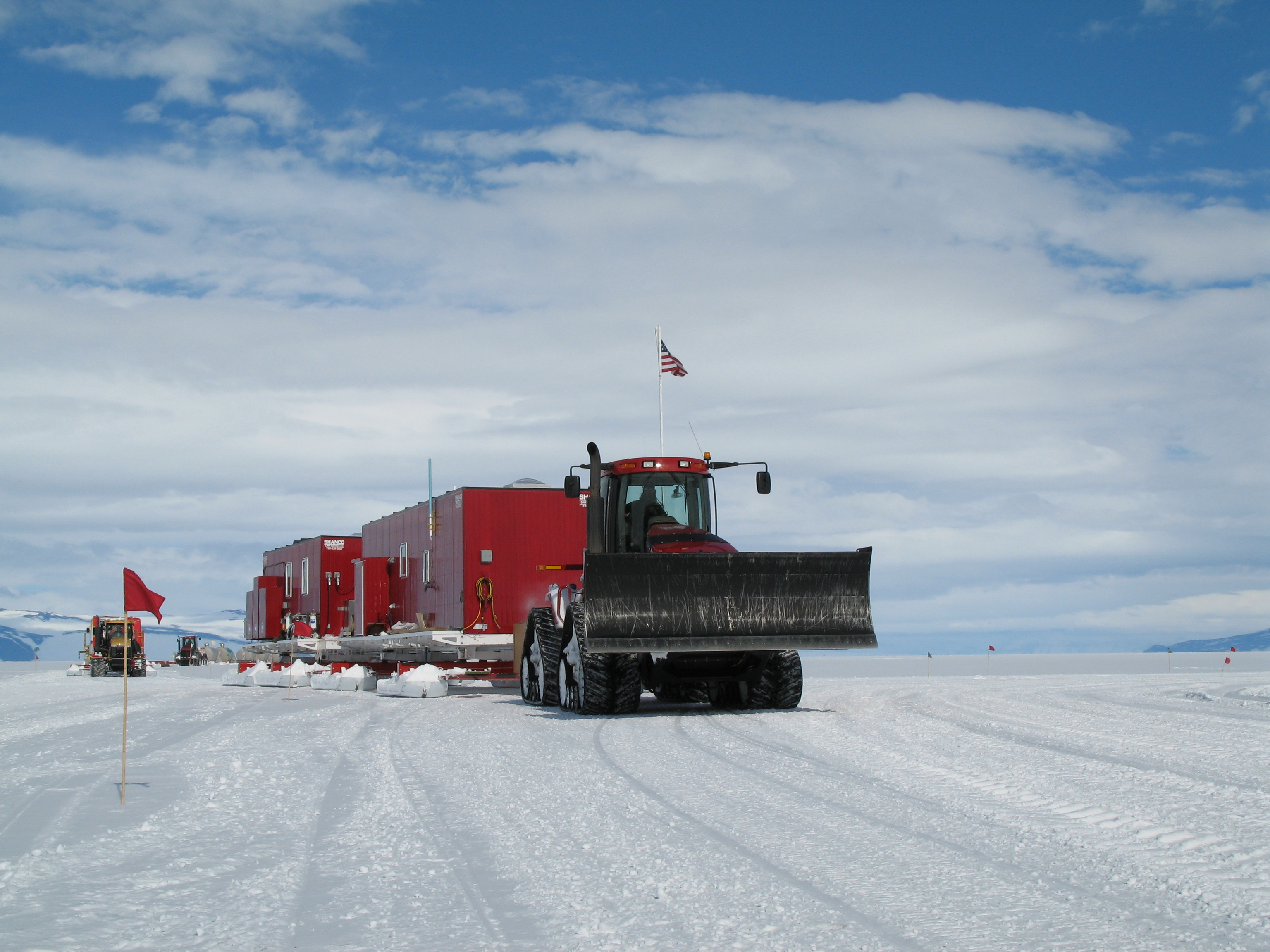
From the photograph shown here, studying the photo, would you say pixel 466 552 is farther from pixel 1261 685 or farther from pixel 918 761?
pixel 1261 685

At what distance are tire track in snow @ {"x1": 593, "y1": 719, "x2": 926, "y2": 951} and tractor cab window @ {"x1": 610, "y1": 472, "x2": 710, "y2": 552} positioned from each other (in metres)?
6.31

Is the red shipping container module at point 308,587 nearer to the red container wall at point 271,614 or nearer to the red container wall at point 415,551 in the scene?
the red container wall at point 271,614

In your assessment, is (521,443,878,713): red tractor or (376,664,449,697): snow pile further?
(376,664,449,697): snow pile

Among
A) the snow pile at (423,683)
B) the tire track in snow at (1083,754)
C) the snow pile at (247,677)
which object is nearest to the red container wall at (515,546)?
the snow pile at (423,683)

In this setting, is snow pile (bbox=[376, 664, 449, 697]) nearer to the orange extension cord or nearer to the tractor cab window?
the orange extension cord

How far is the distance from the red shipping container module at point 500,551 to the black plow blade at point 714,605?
6.46 meters

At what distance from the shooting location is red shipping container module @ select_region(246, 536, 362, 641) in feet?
90.4

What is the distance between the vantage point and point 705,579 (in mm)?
12992

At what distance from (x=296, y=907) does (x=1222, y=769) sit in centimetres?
667

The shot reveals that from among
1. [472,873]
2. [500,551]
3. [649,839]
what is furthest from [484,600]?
[472,873]

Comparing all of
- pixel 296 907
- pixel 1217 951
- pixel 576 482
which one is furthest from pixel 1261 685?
pixel 296 907

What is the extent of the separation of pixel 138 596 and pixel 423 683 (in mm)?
11585

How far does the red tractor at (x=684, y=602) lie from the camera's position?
42.3ft

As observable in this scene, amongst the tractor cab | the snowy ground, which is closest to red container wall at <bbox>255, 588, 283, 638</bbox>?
the tractor cab
